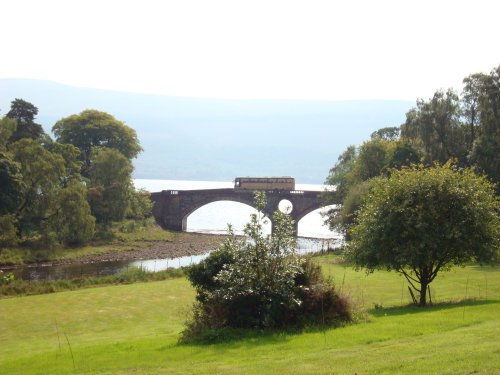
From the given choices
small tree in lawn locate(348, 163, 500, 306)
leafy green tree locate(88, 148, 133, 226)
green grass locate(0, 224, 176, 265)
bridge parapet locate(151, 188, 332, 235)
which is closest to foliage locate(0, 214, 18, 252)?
green grass locate(0, 224, 176, 265)

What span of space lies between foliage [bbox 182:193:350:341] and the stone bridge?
81136 millimetres

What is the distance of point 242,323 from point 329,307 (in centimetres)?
306

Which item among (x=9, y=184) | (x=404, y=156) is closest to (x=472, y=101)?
(x=404, y=156)

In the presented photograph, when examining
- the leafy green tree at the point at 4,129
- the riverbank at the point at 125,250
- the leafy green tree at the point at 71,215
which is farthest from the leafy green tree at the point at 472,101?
the leafy green tree at the point at 4,129

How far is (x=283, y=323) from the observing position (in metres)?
21.8

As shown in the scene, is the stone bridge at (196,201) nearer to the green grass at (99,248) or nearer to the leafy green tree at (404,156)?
the green grass at (99,248)

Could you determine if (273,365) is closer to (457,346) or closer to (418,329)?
(457,346)

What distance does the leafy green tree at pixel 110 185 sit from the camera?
268 feet

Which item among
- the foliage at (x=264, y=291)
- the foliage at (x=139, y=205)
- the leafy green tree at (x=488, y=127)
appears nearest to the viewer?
the foliage at (x=264, y=291)

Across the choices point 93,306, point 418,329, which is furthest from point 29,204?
point 418,329

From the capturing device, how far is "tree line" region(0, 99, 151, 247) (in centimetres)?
6419

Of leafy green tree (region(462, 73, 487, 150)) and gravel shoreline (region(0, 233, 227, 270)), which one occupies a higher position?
leafy green tree (region(462, 73, 487, 150))

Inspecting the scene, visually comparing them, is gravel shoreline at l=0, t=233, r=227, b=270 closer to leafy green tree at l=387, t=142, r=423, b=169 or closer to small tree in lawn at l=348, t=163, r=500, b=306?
leafy green tree at l=387, t=142, r=423, b=169

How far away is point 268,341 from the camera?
20047 mm
